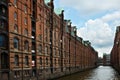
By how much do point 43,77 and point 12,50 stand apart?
14660 millimetres

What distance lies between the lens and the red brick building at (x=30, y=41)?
38344mm

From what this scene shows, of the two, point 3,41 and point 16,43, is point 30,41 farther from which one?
point 3,41

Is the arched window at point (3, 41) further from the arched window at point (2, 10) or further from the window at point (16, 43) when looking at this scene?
the arched window at point (2, 10)

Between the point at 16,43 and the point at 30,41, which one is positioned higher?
the point at 30,41

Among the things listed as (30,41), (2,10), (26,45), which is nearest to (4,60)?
(2,10)

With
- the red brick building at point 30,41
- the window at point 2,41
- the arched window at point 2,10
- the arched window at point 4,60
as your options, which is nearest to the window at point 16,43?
the red brick building at point 30,41

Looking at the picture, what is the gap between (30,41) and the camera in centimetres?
4697

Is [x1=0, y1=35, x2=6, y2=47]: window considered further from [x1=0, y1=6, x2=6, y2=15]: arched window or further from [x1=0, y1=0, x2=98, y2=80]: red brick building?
[x1=0, y1=6, x2=6, y2=15]: arched window

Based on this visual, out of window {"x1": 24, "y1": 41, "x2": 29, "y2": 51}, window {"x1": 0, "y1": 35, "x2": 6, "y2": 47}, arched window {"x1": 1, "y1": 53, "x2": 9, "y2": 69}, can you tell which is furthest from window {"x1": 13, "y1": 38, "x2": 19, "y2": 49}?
window {"x1": 24, "y1": 41, "x2": 29, "y2": 51}

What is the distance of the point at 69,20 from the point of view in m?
90.1

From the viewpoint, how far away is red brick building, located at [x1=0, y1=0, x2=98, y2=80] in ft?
126

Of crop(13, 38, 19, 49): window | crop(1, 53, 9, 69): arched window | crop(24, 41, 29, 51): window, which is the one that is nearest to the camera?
crop(1, 53, 9, 69): arched window

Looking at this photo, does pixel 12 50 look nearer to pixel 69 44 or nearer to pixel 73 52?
pixel 69 44

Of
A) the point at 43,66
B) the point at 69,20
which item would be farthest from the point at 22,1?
the point at 69,20
